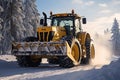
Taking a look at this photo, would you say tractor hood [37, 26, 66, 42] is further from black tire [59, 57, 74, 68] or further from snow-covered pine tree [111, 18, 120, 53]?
snow-covered pine tree [111, 18, 120, 53]

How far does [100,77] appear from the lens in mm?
11484

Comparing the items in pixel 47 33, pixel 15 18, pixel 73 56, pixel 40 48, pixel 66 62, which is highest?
pixel 15 18

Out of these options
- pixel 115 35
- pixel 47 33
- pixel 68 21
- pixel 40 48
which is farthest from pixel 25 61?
pixel 115 35

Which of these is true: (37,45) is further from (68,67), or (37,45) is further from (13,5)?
(13,5)

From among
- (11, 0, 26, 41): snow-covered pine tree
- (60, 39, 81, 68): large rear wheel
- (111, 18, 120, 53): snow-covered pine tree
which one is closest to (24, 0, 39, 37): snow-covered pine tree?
(11, 0, 26, 41): snow-covered pine tree

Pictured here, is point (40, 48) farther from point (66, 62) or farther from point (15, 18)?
point (15, 18)

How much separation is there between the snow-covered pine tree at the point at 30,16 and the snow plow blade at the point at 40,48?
113 feet

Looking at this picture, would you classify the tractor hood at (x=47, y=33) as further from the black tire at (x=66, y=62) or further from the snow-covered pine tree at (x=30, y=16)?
the snow-covered pine tree at (x=30, y=16)

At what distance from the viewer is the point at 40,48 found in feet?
58.3

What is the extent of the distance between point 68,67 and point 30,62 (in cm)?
286

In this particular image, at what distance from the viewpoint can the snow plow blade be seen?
17328mm

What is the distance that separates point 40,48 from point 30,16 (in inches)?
1486

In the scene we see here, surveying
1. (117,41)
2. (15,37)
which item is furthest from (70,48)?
(117,41)

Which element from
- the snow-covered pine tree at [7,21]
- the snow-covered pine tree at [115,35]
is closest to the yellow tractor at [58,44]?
the snow-covered pine tree at [7,21]
